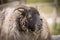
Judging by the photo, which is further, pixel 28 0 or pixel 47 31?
pixel 28 0

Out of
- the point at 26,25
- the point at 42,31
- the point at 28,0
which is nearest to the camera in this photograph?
the point at 26,25

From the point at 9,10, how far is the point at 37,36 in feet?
1.75

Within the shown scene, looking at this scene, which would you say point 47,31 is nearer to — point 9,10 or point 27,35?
point 27,35

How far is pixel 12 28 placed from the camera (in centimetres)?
261

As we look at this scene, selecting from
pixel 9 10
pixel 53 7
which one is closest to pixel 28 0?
pixel 53 7

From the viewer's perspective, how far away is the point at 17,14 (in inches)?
104

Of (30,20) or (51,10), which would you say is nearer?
(30,20)

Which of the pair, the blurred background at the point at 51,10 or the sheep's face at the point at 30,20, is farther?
the blurred background at the point at 51,10

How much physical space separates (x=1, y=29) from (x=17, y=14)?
0.92 ft

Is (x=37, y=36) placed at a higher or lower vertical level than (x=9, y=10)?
lower

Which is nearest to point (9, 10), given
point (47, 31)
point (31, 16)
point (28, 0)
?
point (31, 16)

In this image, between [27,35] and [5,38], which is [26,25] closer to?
[27,35]

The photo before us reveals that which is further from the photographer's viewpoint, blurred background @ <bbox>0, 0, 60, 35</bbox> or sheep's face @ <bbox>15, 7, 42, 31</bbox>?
blurred background @ <bbox>0, 0, 60, 35</bbox>

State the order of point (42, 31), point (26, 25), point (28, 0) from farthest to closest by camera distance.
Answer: point (28, 0) → point (42, 31) → point (26, 25)
